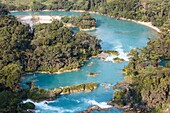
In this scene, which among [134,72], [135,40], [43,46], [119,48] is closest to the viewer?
[134,72]

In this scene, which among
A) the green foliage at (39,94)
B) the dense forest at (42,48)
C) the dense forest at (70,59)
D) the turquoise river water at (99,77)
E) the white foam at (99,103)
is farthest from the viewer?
the dense forest at (42,48)

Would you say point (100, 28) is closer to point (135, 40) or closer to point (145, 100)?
point (135, 40)

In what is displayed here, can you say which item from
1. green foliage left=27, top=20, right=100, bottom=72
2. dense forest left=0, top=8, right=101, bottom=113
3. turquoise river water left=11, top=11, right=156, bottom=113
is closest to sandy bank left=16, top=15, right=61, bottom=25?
turquoise river water left=11, top=11, right=156, bottom=113

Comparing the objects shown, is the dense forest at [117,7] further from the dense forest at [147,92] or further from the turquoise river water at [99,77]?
the dense forest at [147,92]

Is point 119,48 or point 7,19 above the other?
point 7,19

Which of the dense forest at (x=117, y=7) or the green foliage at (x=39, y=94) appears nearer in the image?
the green foliage at (x=39, y=94)

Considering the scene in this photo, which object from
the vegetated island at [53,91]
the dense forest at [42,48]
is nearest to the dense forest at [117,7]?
the dense forest at [42,48]

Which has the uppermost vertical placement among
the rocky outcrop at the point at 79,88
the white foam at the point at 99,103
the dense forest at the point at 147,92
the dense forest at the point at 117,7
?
the dense forest at the point at 117,7

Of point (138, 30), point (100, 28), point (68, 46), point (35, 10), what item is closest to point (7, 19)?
point (68, 46)
